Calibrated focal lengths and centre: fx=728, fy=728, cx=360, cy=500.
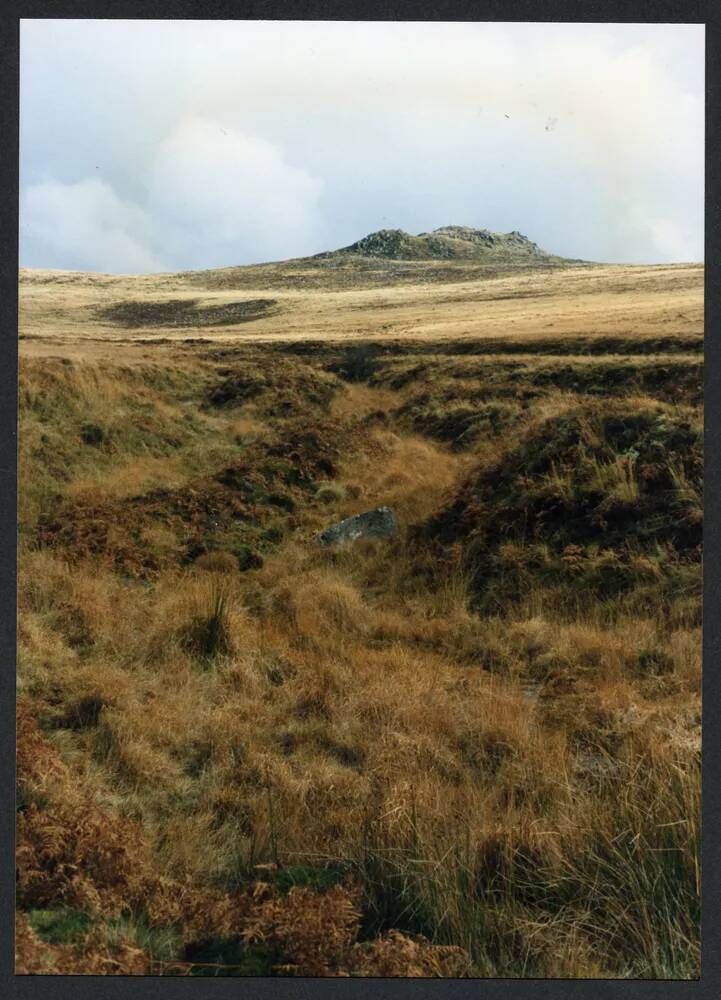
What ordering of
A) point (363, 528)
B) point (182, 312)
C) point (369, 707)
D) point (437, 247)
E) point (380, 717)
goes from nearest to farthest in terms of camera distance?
point (380, 717) → point (369, 707) → point (363, 528) → point (182, 312) → point (437, 247)

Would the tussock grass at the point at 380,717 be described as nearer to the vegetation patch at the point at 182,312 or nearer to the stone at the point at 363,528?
the stone at the point at 363,528

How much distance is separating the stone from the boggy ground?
213mm

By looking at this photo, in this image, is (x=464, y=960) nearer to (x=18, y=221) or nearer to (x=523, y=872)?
(x=523, y=872)

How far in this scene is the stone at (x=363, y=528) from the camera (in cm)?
853

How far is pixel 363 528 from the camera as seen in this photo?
8.62 meters

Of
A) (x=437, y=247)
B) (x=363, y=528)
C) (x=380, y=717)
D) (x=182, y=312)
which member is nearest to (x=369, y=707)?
(x=380, y=717)

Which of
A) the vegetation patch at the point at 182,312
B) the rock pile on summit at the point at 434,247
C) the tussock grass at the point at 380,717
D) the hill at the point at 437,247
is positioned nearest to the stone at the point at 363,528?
the tussock grass at the point at 380,717

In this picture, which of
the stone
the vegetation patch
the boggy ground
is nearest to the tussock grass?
the boggy ground

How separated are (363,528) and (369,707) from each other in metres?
3.79

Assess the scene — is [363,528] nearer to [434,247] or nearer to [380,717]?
[380,717]

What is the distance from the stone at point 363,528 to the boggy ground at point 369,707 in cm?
21

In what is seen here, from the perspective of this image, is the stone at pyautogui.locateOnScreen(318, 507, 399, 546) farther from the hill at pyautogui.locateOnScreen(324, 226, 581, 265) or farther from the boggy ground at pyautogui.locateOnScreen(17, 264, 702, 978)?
the hill at pyautogui.locateOnScreen(324, 226, 581, 265)

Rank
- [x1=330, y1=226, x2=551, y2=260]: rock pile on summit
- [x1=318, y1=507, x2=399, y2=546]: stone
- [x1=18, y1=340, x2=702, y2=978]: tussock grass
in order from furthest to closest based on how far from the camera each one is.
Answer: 1. [x1=330, y1=226, x2=551, y2=260]: rock pile on summit
2. [x1=318, y1=507, x2=399, y2=546]: stone
3. [x1=18, y1=340, x2=702, y2=978]: tussock grass

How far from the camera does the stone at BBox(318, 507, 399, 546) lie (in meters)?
8.53
